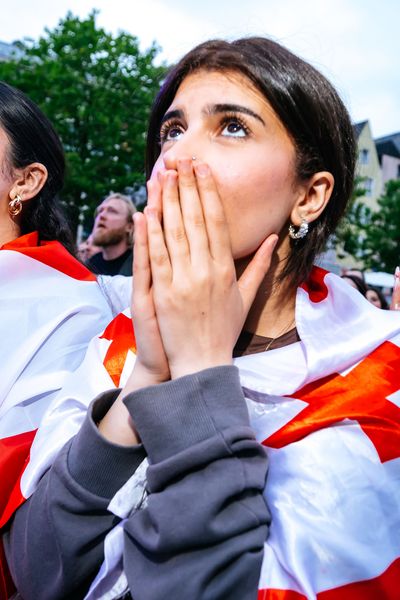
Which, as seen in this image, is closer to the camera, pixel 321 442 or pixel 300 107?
pixel 321 442

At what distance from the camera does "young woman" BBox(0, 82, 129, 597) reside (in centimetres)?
173

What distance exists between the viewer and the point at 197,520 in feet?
3.22

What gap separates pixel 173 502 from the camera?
39.6 inches

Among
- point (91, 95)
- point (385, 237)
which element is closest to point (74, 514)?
point (91, 95)

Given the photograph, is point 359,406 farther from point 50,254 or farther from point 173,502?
point 50,254

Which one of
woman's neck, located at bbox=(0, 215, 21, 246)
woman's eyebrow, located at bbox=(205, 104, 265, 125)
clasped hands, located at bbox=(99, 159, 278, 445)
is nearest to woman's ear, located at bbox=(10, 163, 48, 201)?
woman's neck, located at bbox=(0, 215, 21, 246)

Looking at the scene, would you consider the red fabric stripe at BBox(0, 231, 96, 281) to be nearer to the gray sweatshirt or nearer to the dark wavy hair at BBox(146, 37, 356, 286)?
the dark wavy hair at BBox(146, 37, 356, 286)

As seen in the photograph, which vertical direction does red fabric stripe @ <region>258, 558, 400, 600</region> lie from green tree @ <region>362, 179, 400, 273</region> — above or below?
above

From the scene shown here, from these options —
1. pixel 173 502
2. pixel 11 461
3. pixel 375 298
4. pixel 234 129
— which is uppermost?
pixel 234 129

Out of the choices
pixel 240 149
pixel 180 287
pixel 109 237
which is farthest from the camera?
pixel 109 237

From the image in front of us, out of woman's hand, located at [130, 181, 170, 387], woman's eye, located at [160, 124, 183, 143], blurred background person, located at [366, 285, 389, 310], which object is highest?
woman's eye, located at [160, 124, 183, 143]

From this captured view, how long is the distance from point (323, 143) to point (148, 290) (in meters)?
0.68

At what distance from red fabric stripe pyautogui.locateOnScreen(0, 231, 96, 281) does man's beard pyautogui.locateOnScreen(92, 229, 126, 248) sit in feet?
10.2

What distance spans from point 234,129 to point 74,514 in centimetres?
92
